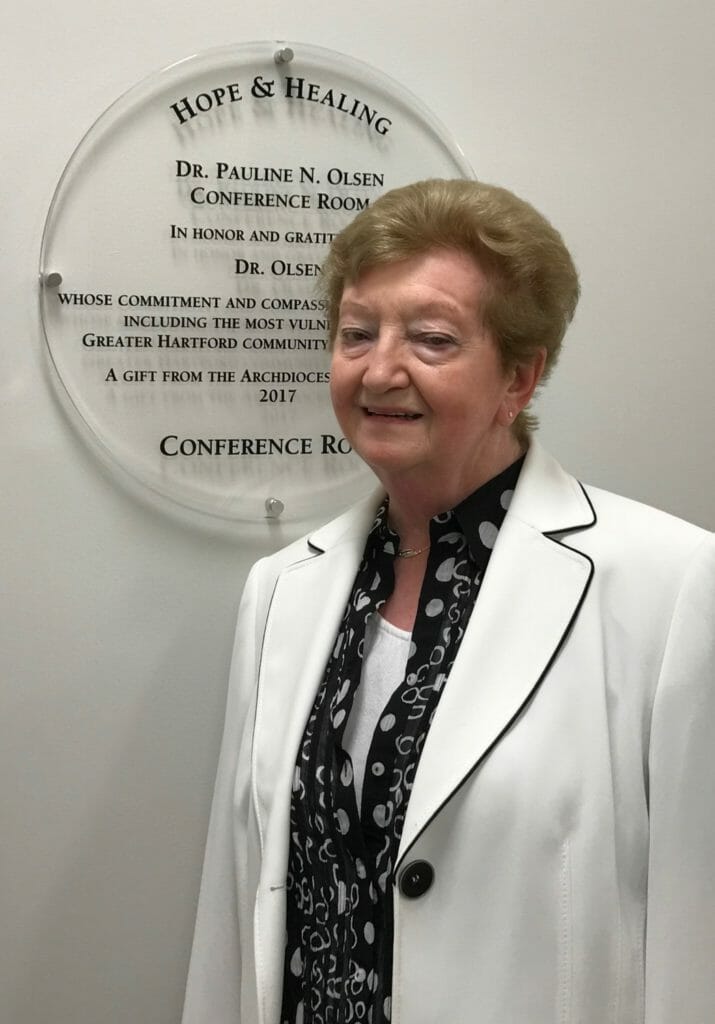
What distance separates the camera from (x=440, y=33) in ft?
4.79

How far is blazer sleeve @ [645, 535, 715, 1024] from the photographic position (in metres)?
1.08

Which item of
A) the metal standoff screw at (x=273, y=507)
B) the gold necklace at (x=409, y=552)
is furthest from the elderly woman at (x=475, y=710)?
the metal standoff screw at (x=273, y=507)

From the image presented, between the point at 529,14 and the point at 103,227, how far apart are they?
→ 1.99 ft

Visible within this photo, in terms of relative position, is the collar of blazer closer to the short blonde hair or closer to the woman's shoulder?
the woman's shoulder

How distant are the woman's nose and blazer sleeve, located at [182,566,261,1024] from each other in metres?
0.36

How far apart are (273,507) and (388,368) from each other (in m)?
0.37

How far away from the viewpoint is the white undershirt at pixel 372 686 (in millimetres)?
1171

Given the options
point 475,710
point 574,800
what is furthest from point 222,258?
point 574,800

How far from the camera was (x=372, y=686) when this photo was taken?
120 cm

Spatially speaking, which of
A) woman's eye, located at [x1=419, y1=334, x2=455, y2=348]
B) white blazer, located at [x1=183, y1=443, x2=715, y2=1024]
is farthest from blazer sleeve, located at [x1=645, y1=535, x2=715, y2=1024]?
woman's eye, located at [x1=419, y1=334, x2=455, y2=348]

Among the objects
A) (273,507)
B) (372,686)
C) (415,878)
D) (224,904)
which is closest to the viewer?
(415,878)

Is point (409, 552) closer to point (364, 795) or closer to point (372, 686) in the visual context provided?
point (372, 686)

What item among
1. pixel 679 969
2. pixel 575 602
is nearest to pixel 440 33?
pixel 575 602

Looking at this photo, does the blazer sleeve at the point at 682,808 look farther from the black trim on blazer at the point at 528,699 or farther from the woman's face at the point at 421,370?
the woman's face at the point at 421,370
